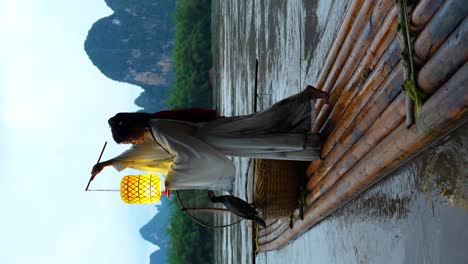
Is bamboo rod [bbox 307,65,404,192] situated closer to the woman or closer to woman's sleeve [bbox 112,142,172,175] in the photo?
the woman

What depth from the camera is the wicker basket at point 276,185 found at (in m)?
2.71

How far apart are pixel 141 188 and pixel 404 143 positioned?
2030 mm

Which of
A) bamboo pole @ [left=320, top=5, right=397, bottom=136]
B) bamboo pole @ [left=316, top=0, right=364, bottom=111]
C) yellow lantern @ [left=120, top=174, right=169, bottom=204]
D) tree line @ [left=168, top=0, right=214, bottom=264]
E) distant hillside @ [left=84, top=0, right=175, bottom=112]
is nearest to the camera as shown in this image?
bamboo pole @ [left=320, top=5, right=397, bottom=136]

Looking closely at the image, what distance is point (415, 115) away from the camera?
1.47 metres

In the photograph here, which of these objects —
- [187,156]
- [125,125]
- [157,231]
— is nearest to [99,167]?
[125,125]

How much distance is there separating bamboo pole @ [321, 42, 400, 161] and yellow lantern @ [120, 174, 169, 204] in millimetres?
1302

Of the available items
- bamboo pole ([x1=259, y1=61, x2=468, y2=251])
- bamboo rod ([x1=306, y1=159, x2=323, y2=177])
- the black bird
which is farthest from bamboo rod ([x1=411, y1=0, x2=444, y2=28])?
the black bird

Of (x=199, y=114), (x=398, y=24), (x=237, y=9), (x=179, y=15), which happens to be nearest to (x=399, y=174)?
(x=398, y=24)

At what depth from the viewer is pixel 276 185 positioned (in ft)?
8.93

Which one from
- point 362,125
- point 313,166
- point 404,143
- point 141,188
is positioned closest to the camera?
point 404,143

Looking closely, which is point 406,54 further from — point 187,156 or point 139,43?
point 139,43

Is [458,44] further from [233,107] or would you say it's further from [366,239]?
[233,107]

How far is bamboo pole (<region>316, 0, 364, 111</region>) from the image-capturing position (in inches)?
84.7

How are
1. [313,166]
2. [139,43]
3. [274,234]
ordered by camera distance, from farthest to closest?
[139,43]
[274,234]
[313,166]
